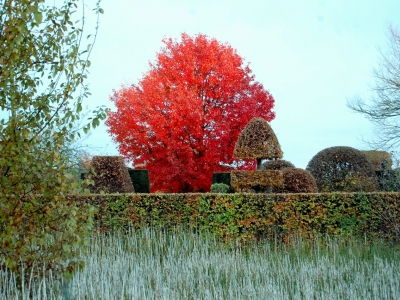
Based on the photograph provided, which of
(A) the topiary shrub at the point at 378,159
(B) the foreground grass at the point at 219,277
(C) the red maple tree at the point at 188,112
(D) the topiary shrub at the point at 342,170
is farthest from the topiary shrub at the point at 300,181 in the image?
(A) the topiary shrub at the point at 378,159

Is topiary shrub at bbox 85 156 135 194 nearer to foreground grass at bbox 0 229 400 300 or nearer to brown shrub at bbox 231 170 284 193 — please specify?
brown shrub at bbox 231 170 284 193

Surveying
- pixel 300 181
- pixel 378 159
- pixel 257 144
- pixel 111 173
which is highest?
pixel 257 144

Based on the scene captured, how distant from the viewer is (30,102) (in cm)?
488

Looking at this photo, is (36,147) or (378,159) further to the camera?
(378,159)

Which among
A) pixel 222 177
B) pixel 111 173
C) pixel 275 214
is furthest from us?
pixel 222 177

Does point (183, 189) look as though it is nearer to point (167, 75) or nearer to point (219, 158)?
point (219, 158)

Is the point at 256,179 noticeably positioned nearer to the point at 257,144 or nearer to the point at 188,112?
the point at 257,144

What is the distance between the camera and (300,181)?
12.8 metres

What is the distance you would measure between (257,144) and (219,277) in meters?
7.24

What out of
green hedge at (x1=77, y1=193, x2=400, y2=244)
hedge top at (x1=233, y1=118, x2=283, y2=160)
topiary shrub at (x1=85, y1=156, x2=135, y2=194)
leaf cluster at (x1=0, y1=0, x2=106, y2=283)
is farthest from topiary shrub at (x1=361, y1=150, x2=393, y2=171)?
leaf cluster at (x1=0, y1=0, x2=106, y2=283)

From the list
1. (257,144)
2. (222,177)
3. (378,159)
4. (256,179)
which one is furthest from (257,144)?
(378,159)

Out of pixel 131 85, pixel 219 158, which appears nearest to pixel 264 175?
pixel 219 158

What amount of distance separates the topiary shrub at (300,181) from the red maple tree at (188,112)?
224 inches

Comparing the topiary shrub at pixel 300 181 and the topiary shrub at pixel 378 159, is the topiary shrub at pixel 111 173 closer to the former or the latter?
the topiary shrub at pixel 300 181
